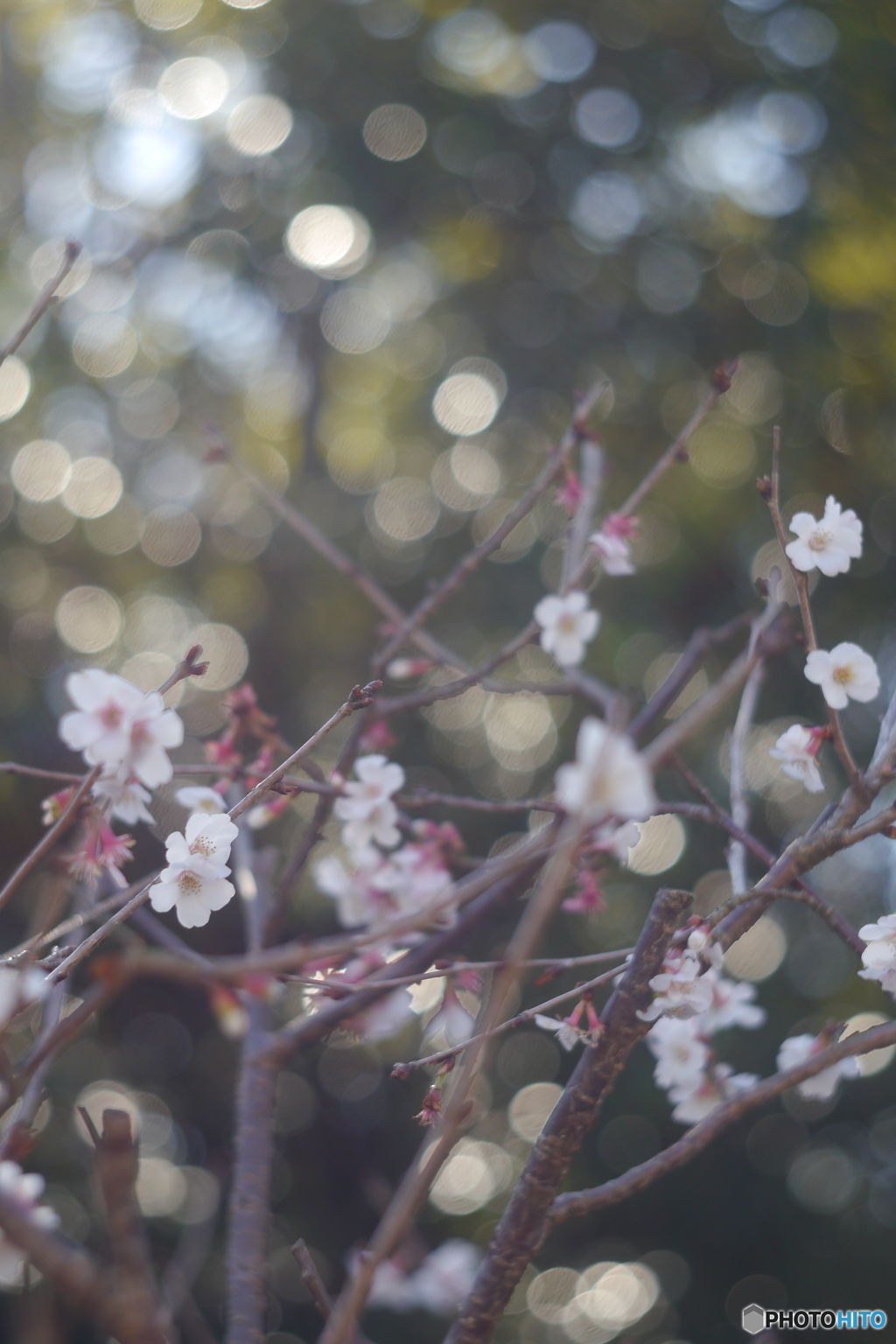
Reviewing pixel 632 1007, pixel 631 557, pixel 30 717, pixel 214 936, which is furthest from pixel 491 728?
pixel 632 1007

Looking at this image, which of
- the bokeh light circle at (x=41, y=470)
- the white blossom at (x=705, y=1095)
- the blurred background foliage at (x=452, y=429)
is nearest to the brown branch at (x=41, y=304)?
the white blossom at (x=705, y=1095)

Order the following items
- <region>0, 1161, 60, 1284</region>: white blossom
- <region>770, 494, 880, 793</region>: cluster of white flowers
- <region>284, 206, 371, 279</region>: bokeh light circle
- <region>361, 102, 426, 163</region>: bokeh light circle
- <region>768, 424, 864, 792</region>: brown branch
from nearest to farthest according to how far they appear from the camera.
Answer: <region>0, 1161, 60, 1284</region>: white blossom → <region>768, 424, 864, 792</region>: brown branch → <region>770, 494, 880, 793</region>: cluster of white flowers → <region>361, 102, 426, 163</region>: bokeh light circle → <region>284, 206, 371, 279</region>: bokeh light circle

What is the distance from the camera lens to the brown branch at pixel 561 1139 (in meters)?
0.70

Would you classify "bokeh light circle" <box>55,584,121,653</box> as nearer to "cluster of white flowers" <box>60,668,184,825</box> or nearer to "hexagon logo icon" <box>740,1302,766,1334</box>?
"cluster of white flowers" <box>60,668,184,825</box>

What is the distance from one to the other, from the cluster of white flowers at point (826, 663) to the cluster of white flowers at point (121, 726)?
0.58 meters

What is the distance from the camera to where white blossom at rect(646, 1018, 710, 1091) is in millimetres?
1081

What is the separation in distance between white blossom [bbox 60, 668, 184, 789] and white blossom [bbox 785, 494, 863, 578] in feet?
2.19

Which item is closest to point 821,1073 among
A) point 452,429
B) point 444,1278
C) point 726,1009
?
point 726,1009

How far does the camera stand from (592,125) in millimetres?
2912

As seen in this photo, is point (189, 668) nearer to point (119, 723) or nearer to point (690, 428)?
point (119, 723)

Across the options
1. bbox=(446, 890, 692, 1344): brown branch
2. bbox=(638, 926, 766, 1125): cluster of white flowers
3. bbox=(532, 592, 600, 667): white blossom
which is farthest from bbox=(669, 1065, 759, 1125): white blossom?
bbox=(532, 592, 600, 667): white blossom

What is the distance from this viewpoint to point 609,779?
0.44 metres

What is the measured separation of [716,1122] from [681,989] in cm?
17

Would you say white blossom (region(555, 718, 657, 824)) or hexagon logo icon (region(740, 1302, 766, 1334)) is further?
hexagon logo icon (region(740, 1302, 766, 1334))
